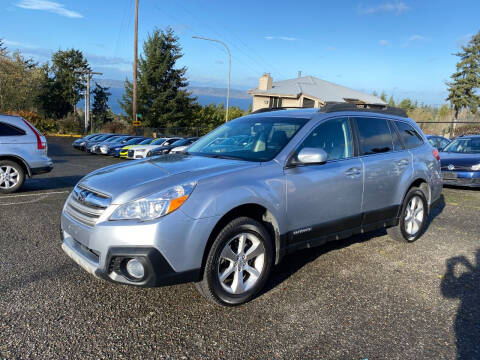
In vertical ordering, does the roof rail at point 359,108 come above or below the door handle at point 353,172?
above

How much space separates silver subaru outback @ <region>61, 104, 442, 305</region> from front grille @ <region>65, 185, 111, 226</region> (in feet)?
0.04

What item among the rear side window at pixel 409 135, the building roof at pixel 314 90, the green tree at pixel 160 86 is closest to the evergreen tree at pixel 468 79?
the building roof at pixel 314 90

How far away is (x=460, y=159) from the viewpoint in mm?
10039

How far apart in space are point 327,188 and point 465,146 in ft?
30.9

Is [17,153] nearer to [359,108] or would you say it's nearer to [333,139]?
[333,139]

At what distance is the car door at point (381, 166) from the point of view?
440 centimetres

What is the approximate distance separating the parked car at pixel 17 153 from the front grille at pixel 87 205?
535 centimetres

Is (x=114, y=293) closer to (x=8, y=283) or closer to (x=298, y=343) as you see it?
(x=8, y=283)

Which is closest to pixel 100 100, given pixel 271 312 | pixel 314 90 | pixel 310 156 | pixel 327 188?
pixel 314 90

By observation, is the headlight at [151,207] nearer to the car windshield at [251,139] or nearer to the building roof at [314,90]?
the car windshield at [251,139]

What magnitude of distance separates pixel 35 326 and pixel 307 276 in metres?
2.55

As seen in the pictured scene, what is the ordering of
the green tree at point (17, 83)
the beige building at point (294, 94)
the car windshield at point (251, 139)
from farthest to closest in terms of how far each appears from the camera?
the green tree at point (17, 83), the beige building at point (294, 94), the car windshield at point (251, 139)


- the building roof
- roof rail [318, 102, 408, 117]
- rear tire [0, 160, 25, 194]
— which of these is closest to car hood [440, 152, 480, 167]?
roof rail [318, 102, 408, 117]

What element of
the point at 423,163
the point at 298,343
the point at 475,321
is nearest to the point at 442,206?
the point at 423,163
